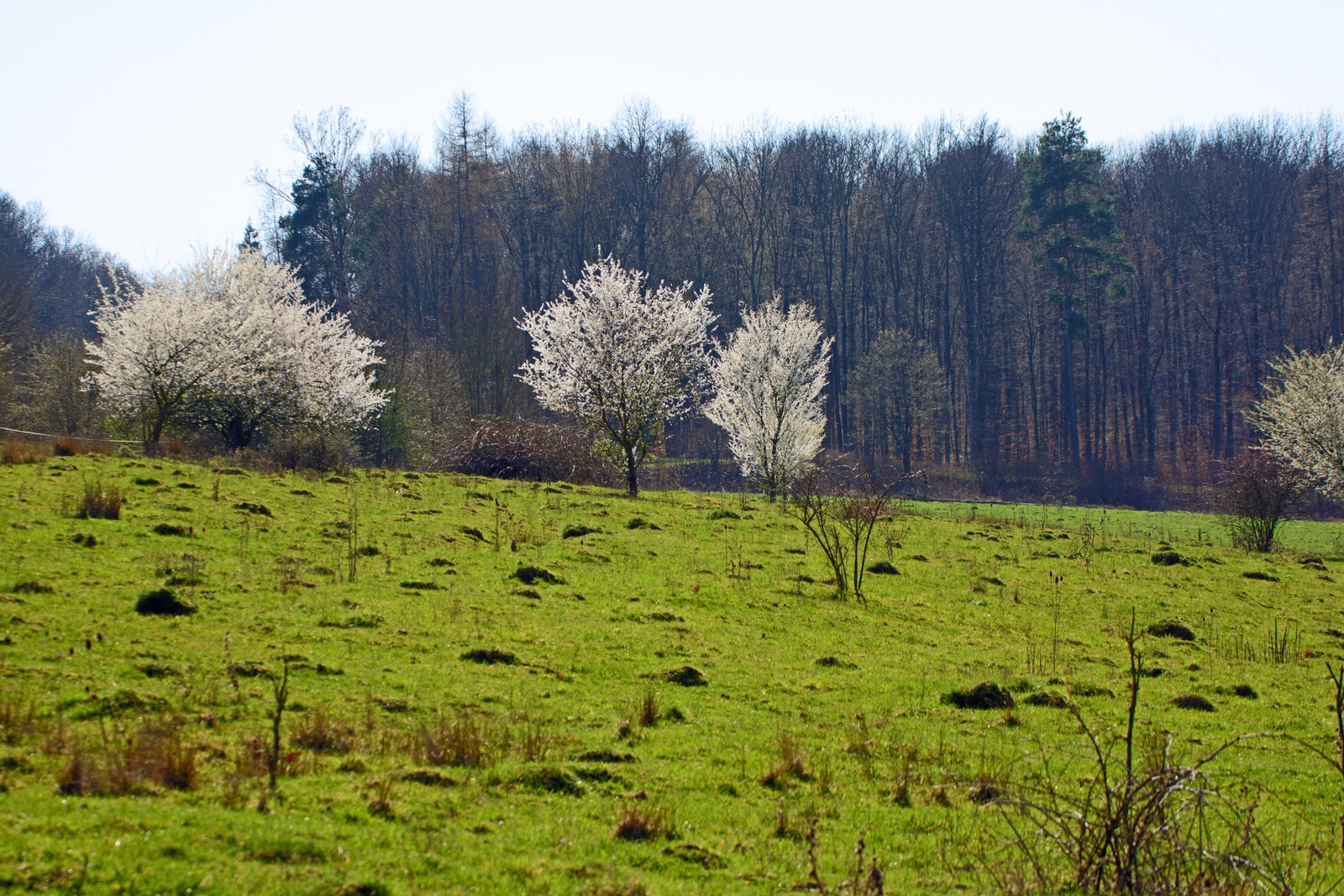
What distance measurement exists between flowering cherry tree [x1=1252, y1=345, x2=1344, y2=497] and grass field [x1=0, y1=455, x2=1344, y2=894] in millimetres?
20609

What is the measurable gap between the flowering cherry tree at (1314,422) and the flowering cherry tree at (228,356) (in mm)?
41604

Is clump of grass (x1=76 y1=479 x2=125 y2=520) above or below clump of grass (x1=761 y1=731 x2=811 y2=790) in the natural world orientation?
above

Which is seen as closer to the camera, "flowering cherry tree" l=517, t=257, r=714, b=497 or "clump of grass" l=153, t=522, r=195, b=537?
"clump of grass" l=153, t=522, r=195, b=537

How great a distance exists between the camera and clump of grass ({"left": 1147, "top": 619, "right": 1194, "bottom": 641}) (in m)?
19.1

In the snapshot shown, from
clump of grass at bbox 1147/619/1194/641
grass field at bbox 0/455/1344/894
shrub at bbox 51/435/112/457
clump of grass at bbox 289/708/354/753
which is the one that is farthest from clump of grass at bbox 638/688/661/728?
shrub at bbox 51/435/112/457

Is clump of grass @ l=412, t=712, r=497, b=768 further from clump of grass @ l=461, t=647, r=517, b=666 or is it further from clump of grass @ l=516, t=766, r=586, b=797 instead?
clump of grass @ l=461, t=647, r=517, b=666

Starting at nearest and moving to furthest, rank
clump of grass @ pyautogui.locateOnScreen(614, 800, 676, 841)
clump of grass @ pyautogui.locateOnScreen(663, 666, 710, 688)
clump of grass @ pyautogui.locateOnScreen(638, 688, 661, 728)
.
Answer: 1. clump of grass @ pyautogui.locateOnScreen(614, 800, 676, 841)
2. clump of grass @ pyautogui.locateOnScreen(638, 688, 661, 728)
3. clump of grass @ pyautogui.locateOnScreen(663, 666, 710, 688)

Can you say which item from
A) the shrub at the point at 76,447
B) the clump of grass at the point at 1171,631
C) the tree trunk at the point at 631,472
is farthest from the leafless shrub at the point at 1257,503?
the shrub at the point at 76,447

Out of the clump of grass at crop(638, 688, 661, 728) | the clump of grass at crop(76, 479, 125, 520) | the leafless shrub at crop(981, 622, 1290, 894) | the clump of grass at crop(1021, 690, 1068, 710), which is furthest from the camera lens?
the clump of grass at crop(76, 479, 125, 520)

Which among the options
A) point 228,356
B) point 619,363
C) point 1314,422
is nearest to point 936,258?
point 1314,422

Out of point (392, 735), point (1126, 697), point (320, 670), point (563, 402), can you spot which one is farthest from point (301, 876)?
point (563, 402)

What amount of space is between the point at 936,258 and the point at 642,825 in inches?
3023

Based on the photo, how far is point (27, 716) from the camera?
7.95 m

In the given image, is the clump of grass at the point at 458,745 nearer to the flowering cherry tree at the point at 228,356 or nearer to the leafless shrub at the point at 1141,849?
the leafless shrub at the point at 1141,849
